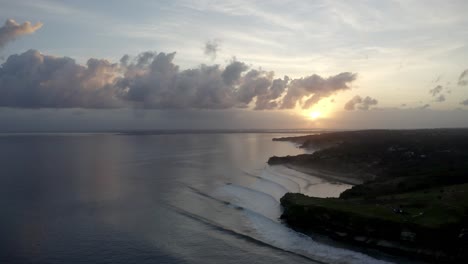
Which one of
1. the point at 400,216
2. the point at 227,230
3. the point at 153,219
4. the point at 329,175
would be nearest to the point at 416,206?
the point at 400,216

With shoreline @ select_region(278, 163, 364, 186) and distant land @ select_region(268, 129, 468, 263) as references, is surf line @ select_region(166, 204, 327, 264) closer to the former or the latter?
distant land @ select_region(268, 129, 468, 263)

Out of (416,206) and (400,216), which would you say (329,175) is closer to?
(416,206)

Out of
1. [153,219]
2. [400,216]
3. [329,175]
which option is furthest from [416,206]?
[329,175]

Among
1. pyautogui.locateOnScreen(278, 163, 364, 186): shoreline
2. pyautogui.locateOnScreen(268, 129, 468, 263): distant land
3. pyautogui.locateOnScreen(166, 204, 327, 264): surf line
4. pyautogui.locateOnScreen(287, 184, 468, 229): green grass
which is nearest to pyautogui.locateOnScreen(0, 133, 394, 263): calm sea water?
pyautogui.locateOnScreen(166, 204, 327, 264): surf line

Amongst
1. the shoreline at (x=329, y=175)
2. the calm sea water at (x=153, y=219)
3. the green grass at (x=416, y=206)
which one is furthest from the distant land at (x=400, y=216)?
the shoreline at (x=329, y=175)

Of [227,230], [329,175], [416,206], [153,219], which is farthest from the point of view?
[329,175]

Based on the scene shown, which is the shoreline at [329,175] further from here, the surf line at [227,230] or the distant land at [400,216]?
the surf line at [227,230]

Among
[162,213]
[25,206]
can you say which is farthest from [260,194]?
[25,206]

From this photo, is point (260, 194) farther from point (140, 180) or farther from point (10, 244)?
point (10, 244)

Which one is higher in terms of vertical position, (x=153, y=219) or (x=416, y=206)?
(x=416, y=206)

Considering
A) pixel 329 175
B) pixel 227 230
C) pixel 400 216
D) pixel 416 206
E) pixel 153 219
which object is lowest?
pixel 153 219

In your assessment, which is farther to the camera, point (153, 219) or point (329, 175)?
point (329, 175)

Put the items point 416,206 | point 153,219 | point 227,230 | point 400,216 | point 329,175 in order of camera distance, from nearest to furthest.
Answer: point 400,216 → point 416,206 → point 227,230 → point 153,219 → point 329,175
